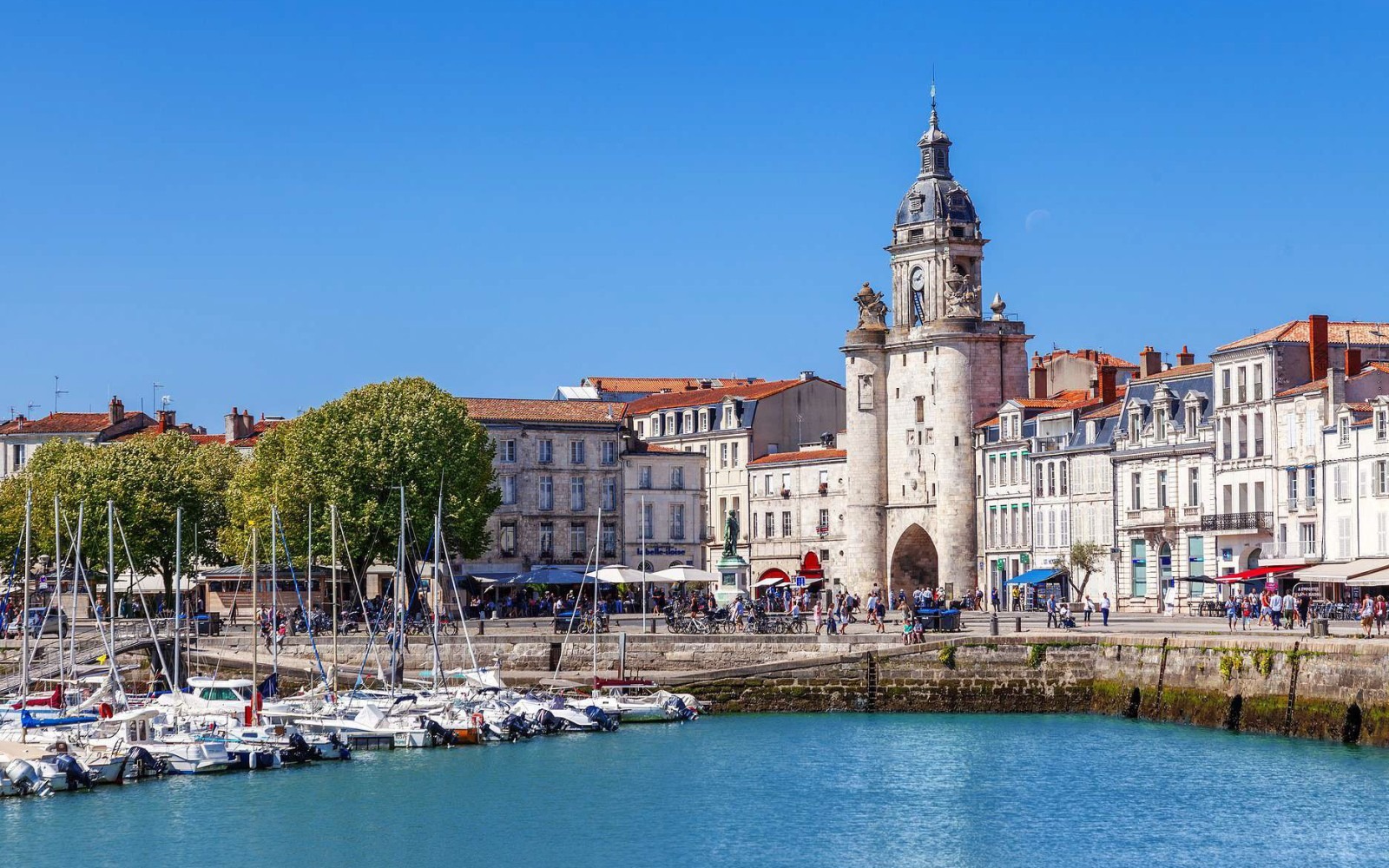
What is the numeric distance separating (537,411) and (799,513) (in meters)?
13.0

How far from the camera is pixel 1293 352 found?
79.0m

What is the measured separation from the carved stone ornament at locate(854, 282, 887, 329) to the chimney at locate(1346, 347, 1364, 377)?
28.6 meters

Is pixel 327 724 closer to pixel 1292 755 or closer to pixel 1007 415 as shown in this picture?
pixel 1292 755

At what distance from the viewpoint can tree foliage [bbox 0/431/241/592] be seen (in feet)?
303

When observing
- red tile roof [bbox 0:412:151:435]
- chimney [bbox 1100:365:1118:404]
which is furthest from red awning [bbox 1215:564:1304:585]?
red tile roof [bbox 0:412:151:435]

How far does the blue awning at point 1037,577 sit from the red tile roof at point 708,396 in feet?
86.6

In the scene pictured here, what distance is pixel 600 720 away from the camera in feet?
205

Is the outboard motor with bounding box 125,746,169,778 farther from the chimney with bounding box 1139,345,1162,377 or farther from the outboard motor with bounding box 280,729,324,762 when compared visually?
the chimney with bounding box 1139,345,1162,377

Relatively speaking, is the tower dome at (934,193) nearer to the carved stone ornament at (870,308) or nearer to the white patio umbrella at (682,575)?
the carved stone ornament at (870,308)

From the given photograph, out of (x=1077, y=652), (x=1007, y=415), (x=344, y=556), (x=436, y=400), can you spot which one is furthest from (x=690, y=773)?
(x=1007, y=415)

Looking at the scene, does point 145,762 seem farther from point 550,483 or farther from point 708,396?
point 708,396

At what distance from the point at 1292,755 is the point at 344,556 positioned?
39289 millimetres

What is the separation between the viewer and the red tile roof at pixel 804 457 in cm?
10831

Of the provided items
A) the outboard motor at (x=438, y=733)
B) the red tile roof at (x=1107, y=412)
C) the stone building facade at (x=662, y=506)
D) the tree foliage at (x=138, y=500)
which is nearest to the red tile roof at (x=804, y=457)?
the stone building facade at (x=662, y=506)
